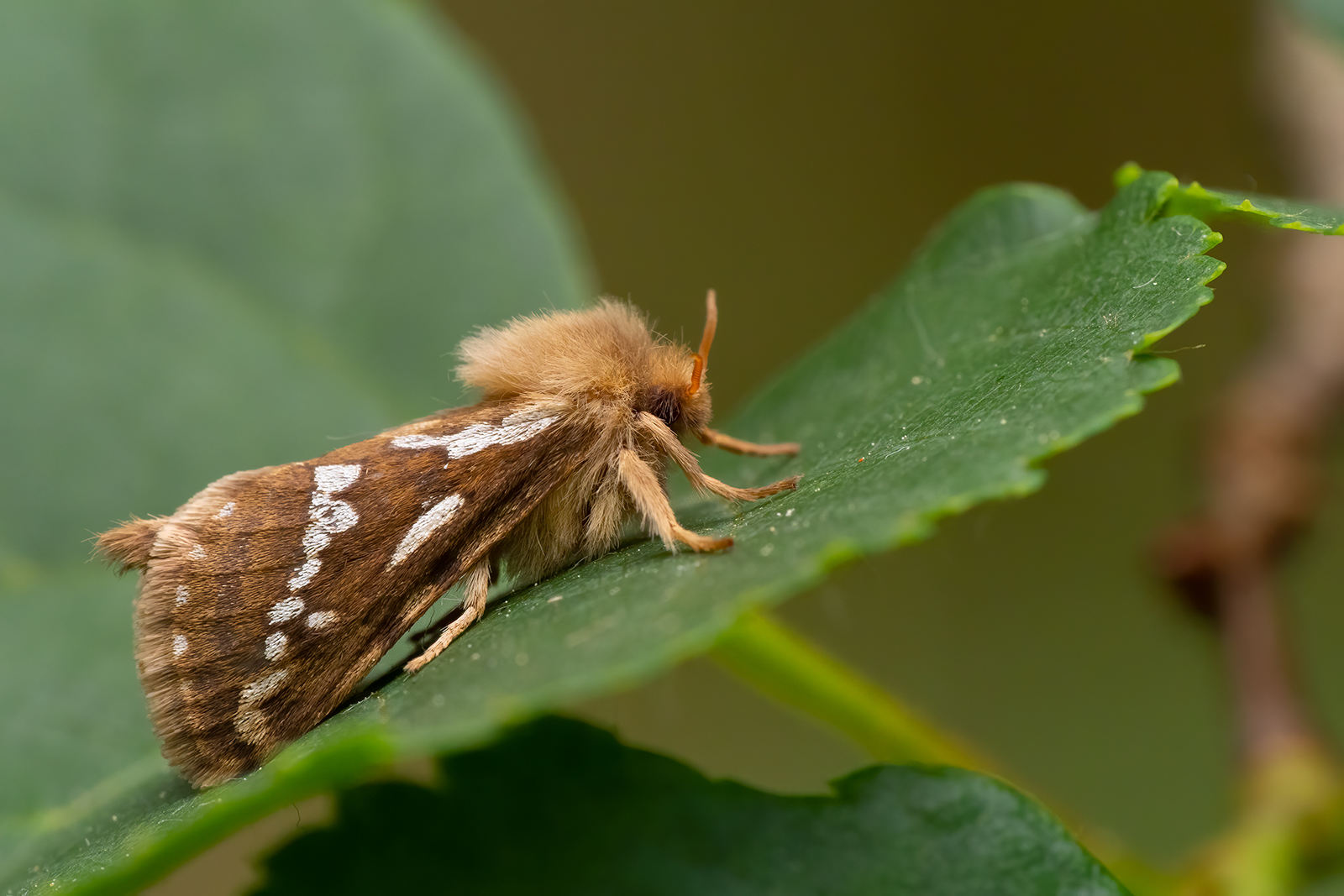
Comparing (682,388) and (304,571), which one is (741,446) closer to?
(682,388)

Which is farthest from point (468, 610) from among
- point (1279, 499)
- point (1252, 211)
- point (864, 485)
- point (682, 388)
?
point (1279, 499)

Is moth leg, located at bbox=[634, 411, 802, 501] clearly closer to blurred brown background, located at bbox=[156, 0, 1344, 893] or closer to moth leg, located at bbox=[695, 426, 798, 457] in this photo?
moth leg, located at bbox=[695, 426, 798, 457]

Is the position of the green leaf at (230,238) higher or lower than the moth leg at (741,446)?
higher

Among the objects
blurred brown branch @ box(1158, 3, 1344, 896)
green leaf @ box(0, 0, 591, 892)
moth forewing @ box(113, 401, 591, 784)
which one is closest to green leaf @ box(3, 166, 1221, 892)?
moth forewing @ box(113, 401, 591, 784)

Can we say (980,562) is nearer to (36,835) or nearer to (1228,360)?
(1228,360)

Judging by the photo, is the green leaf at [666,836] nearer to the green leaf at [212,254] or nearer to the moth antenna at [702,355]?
the moth antenna at [702,355]

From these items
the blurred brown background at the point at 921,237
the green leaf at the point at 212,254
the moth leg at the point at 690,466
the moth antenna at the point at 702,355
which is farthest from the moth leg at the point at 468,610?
the blurred brown background at the point at 921,237

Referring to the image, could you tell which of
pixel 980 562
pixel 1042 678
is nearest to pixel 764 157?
pixel 980 562
